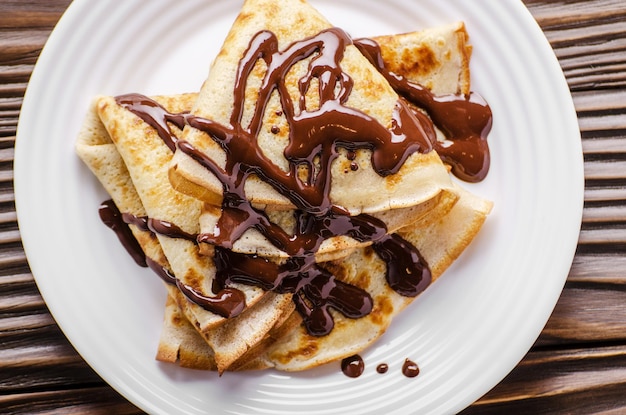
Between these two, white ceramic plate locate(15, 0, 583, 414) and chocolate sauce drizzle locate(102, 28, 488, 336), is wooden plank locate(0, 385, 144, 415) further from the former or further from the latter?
chocolate sauce drizzle locate(102, 28, 488, 336)

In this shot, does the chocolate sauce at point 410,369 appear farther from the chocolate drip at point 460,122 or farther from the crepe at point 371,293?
the chocolate drip at point 460,122

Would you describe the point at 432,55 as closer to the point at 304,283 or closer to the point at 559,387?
the point at 304,283

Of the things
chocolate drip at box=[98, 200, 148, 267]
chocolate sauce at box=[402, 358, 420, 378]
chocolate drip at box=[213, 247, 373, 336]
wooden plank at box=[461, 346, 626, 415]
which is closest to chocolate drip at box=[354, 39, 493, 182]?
chocolate drip at box=[213, 247, 373, 336]

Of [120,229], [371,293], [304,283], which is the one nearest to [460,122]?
[371,293]

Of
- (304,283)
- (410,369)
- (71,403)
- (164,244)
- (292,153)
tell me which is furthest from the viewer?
(71,403)

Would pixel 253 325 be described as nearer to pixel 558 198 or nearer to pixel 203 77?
pixel 203 77

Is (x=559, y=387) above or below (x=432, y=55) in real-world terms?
below

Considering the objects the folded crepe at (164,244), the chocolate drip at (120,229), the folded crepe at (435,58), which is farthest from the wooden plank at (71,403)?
the folded crepe at (435,58)
